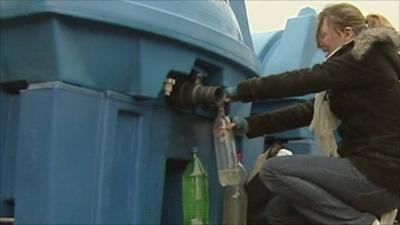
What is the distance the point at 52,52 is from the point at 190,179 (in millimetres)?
563


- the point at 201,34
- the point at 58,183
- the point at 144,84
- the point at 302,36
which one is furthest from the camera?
the point at 302,36

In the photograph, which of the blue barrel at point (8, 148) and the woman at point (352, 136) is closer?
the blue barrel at point (8, 148)

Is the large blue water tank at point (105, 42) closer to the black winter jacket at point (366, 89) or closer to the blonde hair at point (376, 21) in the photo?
the black winter jacket at point (366, 89)

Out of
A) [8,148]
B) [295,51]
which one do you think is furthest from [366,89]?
[295,51]

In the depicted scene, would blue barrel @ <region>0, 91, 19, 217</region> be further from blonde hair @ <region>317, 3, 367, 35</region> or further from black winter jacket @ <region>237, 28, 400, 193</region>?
blonde hair @ <region>317, 3, 367, 35</region>

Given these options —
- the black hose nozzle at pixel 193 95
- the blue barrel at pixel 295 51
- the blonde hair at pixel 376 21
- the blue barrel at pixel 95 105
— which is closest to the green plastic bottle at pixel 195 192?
the blue barrel at pixel 95 105

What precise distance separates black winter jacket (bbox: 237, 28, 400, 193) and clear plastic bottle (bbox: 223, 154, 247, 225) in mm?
312

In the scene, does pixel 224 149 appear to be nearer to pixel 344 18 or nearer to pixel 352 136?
pixel 352 136

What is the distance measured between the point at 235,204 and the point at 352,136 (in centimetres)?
40

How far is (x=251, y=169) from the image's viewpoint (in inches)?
93.3

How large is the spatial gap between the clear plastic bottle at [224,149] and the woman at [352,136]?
0.10m

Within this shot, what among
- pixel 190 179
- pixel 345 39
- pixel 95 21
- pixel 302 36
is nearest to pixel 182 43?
pixel 95 21

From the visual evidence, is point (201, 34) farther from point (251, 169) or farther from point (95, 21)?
point (251, 169)

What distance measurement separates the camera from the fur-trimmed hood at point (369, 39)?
1.91 meters
